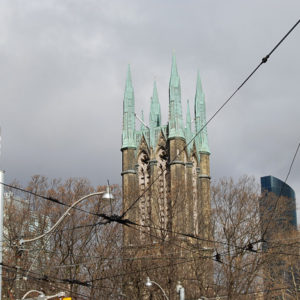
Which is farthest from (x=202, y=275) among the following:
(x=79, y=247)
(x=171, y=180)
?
(x=171, y=180)

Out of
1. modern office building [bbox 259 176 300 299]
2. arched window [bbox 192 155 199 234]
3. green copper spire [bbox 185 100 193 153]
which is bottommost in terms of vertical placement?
modern office building [bbox 259 176 300 299]

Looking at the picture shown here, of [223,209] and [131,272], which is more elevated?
[223,209]

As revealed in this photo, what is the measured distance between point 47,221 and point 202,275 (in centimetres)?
1123

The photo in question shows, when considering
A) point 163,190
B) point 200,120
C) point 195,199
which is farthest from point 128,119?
point 195,199

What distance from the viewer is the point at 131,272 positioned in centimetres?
5297

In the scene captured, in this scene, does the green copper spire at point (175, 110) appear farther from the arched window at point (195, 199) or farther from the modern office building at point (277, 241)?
the modern office building at point (277, 241)

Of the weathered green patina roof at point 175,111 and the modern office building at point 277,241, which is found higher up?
the weathered green patina roof at point 175,111

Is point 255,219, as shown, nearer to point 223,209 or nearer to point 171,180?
point 223,209

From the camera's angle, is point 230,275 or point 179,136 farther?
point 179,136

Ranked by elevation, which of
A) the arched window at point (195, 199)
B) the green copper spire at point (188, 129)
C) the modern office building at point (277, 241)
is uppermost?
the green copper spire at point (188, 129)

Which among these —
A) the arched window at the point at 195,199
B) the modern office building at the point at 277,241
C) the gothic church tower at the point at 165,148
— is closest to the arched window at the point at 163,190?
the gothic church tower at the point at 165,148

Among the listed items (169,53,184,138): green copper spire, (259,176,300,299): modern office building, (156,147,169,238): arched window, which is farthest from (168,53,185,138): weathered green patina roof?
(259,176,300,299): modern office building

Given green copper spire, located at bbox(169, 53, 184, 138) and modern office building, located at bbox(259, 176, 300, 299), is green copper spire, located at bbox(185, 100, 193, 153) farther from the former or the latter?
modern office building, located at bbox(259, 176, 300, 299)

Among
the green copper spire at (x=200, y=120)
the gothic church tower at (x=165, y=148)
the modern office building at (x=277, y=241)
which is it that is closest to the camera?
the modern office building at (x=277, y=241)
